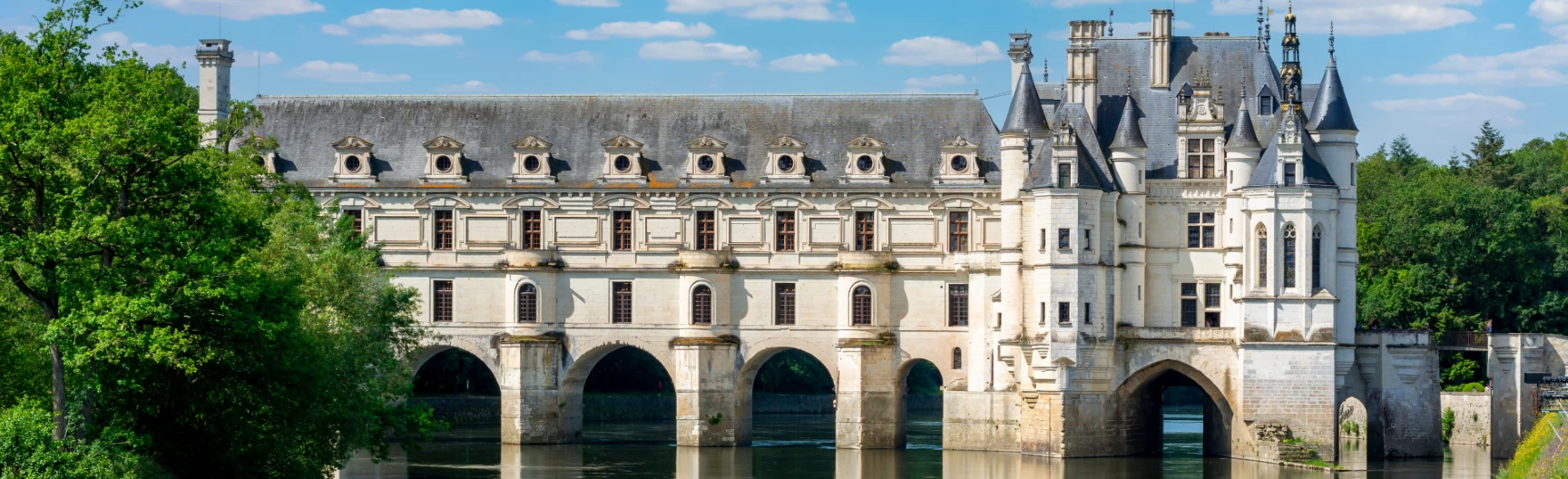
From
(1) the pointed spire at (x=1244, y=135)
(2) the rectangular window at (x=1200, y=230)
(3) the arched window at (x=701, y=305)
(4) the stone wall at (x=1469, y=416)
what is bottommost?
(4) the stone wall at (x=1469, y=416)

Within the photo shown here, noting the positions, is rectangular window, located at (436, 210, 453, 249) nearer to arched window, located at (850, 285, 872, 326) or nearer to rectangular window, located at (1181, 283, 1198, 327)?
arched window, located at (850, 285, 872, 326)

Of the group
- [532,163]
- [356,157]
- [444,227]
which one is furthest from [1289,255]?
[356,157]

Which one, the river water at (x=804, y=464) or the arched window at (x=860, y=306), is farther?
the arched window at (x=860, y=306)

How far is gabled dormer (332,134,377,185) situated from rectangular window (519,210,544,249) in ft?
15.3

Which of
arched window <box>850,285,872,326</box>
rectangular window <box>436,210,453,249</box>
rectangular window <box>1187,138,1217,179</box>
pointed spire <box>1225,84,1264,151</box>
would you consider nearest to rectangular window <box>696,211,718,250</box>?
arched window <box>850,285,872,326</box>

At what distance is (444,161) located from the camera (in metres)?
64.4

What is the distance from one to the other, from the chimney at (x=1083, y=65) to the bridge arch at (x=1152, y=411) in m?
7.03

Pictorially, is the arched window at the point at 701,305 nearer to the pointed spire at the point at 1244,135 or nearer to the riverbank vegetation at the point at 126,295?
the pointed spire at the point at 1244,135

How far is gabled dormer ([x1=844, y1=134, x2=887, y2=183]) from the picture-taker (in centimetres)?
6244

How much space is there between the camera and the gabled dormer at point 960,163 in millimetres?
61906

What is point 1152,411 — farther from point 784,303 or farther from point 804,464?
point 784,303

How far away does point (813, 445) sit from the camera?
6475 cm

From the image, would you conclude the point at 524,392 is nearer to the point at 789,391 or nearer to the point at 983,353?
the point at 983,353

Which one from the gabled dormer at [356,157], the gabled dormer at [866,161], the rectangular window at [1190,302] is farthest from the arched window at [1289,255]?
the gabled dormer at [356,157]
